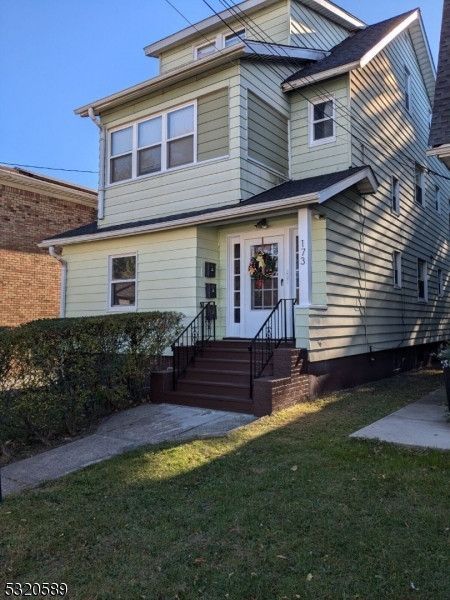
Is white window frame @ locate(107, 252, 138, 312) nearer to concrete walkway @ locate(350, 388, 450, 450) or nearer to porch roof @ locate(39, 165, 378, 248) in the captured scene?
porch roof @ locate(39, 165, 378, 248)

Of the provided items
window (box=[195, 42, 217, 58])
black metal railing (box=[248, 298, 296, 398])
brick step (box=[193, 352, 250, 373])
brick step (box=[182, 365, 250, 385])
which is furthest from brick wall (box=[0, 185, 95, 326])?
black metal railing (box=[248, 298, 296, 398])

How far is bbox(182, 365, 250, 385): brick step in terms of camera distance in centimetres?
792

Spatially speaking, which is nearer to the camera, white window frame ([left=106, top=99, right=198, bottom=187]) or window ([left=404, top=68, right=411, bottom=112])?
white window frame ([left=106, top=99, right=198, bottom=187])

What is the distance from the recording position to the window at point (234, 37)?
12062 mm

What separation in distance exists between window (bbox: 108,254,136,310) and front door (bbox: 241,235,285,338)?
99.2 inches

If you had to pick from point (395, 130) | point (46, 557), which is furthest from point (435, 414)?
point (395, 130)

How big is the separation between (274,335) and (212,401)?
6.20 feet

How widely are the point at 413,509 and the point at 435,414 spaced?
329cm

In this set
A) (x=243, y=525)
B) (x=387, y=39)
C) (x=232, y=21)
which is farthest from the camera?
(x=232, y=21)

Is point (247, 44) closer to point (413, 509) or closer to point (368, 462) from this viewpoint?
point (368, 462)

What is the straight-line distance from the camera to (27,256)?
14.2 meters

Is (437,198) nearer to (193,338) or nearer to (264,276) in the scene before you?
(264,276)

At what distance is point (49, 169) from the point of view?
58.0 ft

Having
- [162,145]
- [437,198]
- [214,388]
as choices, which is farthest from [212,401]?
[437,198]
